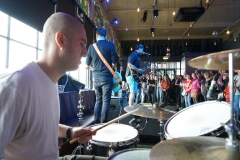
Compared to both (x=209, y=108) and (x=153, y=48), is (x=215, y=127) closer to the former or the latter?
(x=209, y=108)

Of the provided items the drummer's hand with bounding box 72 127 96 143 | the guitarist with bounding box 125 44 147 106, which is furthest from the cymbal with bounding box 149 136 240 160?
the guitarist with bounding box 125 44 147 106

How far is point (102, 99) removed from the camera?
2809 millimetres

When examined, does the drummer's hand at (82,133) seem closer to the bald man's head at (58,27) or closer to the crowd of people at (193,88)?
the bald man's head at (58,27)

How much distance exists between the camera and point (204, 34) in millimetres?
12891

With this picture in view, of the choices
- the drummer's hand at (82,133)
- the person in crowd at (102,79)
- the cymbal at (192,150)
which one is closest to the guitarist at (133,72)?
the person in crowd at (102,79)

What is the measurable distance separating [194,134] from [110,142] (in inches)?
26.8

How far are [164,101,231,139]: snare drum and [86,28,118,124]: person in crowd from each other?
1.41 m

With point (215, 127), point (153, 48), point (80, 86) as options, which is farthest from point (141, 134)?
point (153, 48)

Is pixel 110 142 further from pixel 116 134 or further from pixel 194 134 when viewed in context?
pixel 194 134

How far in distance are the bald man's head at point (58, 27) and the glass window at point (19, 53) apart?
1.57 meters

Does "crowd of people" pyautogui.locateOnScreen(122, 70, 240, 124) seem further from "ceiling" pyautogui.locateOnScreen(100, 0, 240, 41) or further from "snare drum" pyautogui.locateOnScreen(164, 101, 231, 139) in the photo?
"ceiling" pyautogui.locateOnScreen(100, 0, 240, 41)

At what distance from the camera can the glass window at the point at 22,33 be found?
2430 mm

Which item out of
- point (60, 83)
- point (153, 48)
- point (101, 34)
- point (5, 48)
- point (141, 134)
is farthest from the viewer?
point (153, 48)

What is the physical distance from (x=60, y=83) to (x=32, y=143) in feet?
9.61
